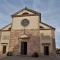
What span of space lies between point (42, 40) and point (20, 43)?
170 inches

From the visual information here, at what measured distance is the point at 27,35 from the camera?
25438 millimetres

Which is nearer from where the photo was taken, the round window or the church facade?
the church facade

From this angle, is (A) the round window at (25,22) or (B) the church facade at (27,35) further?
(A) the round window at (25,22)

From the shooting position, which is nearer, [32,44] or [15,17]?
[32,44]

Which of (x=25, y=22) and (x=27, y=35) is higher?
(x=25, y=22)

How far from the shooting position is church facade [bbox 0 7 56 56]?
2423 cm

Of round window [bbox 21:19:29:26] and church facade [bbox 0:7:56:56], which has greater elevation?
round window [bbox 21:19:29:26]

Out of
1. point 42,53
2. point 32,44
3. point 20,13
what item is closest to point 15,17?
point 20,13

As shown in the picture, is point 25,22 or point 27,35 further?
point 25,22

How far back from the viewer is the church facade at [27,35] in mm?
24234

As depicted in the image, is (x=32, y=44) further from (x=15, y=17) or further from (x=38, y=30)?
(x=15, y=17)

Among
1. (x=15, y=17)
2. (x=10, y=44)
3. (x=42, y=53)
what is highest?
(x=15, y=17)

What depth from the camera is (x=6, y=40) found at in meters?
26.1

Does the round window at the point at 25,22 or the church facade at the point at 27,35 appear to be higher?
the round window at the point at 25,22
